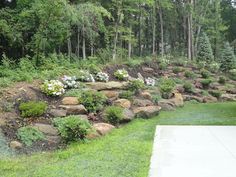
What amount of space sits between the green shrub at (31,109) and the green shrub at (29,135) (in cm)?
70

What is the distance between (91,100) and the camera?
8867 millimetres

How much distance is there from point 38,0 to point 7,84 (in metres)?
4.09

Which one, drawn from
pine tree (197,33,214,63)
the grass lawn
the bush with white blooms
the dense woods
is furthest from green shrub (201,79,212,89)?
the bush with white blooms

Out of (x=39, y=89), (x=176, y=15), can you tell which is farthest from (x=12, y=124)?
(x=176, y=15)

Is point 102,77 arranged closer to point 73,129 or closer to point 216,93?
point 73,129

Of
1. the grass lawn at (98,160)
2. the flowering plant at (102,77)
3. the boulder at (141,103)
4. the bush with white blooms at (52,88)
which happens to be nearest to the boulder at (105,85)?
the flowering plant at (102,77)

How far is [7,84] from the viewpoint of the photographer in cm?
852

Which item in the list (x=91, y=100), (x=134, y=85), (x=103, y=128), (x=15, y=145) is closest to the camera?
(x=15, y=145)

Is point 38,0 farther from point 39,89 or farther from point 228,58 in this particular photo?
point 228,58

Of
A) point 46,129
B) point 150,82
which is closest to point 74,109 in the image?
point 46,129

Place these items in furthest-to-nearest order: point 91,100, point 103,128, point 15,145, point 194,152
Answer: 1. point 91,100
2. point 103,128
3. point 15,145
4. point 194,152

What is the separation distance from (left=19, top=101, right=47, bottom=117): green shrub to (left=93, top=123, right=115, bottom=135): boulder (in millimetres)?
1270

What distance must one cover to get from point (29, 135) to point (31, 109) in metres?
1.03

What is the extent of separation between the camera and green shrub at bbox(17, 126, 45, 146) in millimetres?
6527
